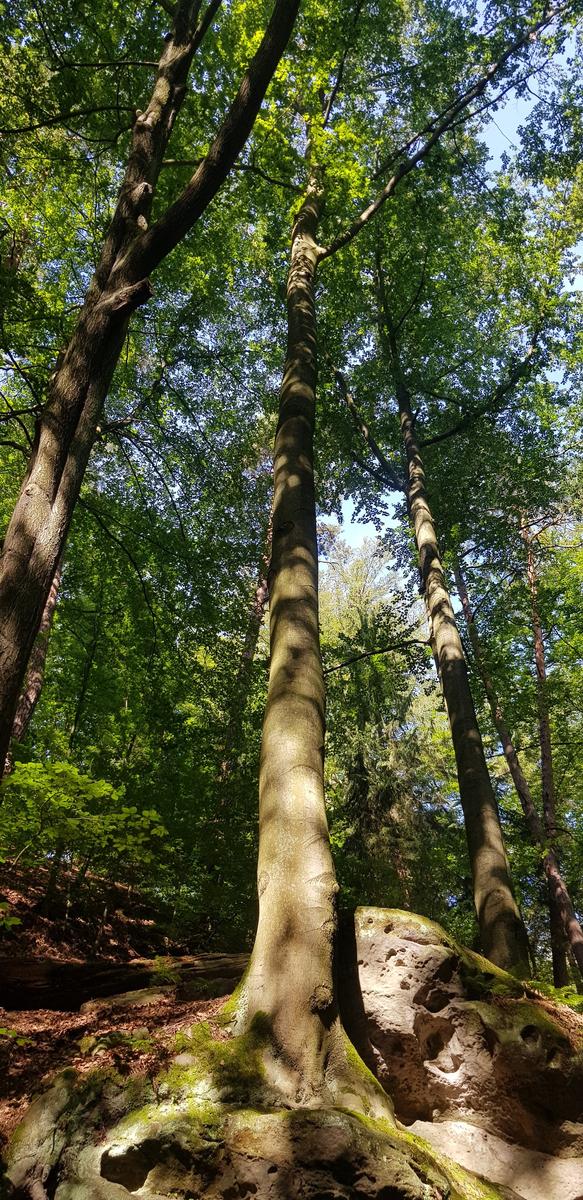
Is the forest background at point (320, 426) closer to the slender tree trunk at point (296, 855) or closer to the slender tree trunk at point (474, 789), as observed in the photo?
the slender tree trunk at point (474, 789)

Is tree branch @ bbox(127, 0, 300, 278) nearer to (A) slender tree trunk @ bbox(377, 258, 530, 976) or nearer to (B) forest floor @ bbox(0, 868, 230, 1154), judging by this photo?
(B) forest floor @ bbox(0, 868, 230, 1154)

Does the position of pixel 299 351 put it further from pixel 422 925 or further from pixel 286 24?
pixel 422 925

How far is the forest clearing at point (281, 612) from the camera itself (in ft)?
8.96

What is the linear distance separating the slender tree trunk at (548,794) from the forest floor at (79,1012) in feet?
21.9

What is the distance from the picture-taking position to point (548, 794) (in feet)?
40.7

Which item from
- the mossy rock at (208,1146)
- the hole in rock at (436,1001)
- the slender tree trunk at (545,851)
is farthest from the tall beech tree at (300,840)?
the slender tree trunk at (545,851)

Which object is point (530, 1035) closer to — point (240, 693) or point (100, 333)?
point (100, 333)

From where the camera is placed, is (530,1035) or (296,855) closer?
(296,855)

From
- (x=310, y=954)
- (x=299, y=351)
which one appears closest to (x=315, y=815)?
(x=310, y=954)

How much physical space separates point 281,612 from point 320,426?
36.2 feet

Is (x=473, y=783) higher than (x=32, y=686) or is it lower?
lower

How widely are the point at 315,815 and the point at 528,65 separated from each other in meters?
14.2

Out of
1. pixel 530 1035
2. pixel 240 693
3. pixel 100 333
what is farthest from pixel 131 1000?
pixel 240 693

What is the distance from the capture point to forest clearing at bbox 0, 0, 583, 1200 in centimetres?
273
